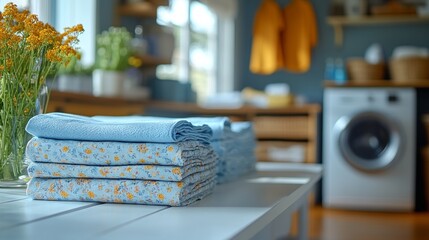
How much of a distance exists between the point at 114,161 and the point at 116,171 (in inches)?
0.7

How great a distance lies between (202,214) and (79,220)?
0.19 meters

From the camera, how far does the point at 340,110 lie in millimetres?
5379

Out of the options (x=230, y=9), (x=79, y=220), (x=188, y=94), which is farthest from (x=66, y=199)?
(x=230, y=9)

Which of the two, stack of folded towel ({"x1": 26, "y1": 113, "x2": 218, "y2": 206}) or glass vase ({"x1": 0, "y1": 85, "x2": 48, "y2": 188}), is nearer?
stack of folded towel ({"x1": 26, "y1": 113, "x2": 218, "y2": 206})

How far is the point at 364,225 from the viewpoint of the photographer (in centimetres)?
450

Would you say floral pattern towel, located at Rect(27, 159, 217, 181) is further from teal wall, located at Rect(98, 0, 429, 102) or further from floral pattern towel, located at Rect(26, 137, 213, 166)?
teal wall, located at Rect(98, 0, 429, 102)

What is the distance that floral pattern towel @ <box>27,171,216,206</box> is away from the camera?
3.49 ft

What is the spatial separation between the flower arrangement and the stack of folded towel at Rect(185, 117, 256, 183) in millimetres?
345

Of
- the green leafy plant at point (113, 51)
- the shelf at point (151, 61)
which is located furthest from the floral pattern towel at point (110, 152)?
the shelf at point (151, 61)

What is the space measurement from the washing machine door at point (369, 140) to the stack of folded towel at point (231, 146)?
3.57m

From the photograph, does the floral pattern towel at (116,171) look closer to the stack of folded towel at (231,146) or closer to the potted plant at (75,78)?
the stack of folded towel at (231,146)

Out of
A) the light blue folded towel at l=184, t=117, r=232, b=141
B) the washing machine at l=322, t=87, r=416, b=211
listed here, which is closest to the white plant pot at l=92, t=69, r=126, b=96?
the washing machine at l=322, t=87, r=416, b=211

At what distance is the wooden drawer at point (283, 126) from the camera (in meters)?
5.53

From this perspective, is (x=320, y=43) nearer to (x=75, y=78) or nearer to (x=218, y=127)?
(x=75, y=78)
